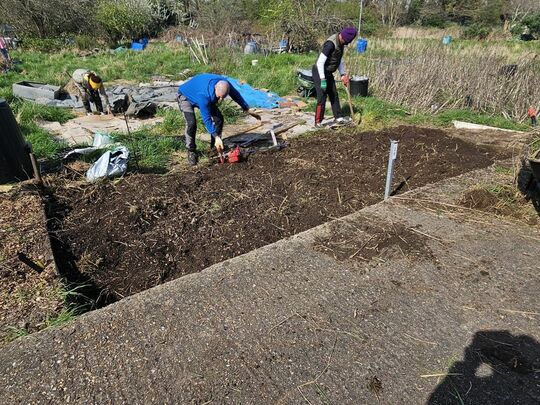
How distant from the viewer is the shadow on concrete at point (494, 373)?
1796mm

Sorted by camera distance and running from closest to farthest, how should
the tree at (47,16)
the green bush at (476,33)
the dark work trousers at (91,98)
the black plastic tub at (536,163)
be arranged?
1. the black plastic tub at (536,163)
2. the dark work trousers at (91,98)
3. the tree at (47,16)
4. the green bush at (476,33)

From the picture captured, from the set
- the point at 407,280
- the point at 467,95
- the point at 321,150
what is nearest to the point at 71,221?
the point at 407,280

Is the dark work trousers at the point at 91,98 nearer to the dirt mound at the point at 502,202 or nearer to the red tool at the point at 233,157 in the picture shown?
the red tool at the point at 233,157

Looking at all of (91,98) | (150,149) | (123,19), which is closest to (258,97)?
(91,98)

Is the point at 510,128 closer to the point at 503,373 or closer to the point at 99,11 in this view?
the point at 503,373

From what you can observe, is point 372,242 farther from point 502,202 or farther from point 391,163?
point 502,202

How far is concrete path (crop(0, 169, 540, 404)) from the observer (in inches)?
71.9

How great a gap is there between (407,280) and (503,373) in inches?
32.7

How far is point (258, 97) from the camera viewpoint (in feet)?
30.1

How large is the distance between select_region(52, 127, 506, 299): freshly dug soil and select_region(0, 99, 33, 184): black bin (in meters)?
0.62

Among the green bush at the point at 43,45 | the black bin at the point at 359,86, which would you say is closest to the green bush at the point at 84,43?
the green bush at the point at 43,45

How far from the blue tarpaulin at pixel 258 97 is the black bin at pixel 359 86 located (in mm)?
1906

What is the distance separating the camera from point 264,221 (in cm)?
362

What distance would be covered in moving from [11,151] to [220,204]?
261 cm
